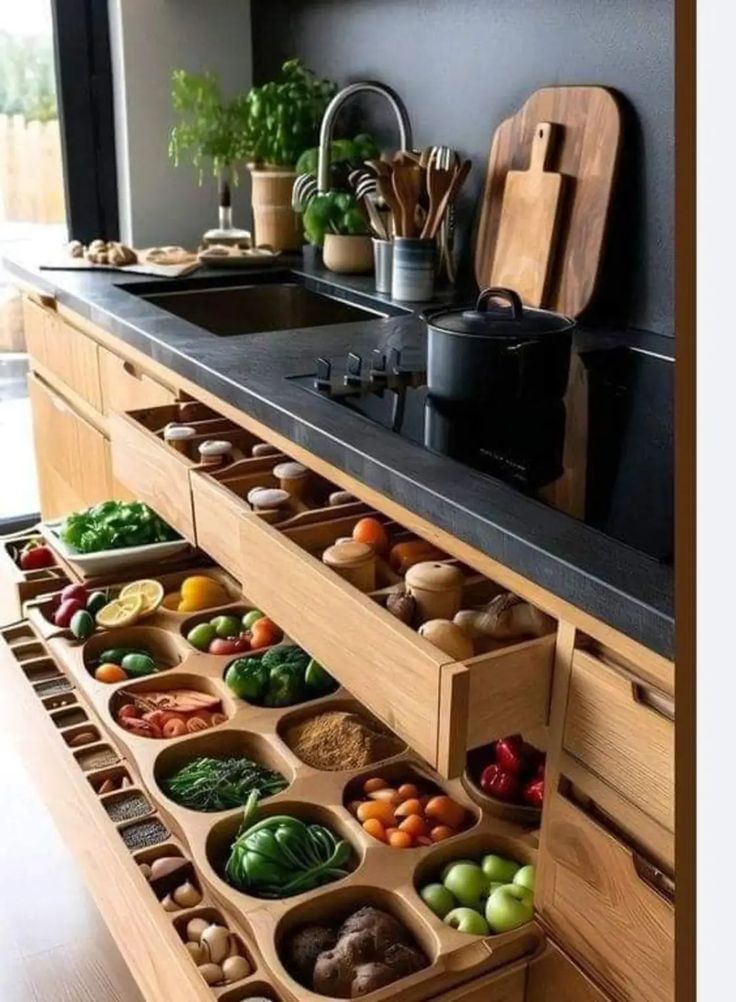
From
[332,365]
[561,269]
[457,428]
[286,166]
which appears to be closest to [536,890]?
[457,428]

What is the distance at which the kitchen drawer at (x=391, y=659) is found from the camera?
1012 millimetres

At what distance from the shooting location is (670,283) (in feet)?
5.91

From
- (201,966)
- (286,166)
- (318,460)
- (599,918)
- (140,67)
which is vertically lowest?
(201,966)

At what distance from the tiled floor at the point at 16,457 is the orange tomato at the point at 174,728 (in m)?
1.80

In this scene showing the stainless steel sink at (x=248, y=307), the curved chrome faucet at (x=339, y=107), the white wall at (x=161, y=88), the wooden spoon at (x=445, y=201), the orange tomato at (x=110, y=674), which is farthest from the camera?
the white wall at (x=161, y=88)

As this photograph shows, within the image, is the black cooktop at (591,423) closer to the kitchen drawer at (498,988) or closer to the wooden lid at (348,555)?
the wooden lid at (348,555)

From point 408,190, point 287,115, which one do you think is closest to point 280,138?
point 287,115

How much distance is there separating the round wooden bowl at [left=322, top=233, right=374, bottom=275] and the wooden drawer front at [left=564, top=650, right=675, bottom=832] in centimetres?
151

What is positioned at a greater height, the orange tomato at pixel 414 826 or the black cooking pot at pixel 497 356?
the black cooking pot at pixel 497 356

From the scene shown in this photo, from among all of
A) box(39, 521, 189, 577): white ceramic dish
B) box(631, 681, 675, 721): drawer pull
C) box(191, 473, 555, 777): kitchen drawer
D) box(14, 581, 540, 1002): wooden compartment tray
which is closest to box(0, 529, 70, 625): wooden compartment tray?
box(39, 521, 189, 577): white ceramic dish

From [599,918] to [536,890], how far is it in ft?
0.37

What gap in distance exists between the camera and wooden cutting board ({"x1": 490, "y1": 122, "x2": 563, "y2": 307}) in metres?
1.90

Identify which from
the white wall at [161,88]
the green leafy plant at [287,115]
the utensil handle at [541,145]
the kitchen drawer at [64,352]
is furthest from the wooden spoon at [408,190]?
the white wall at [161,88]

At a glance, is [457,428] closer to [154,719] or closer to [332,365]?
[332,365]
